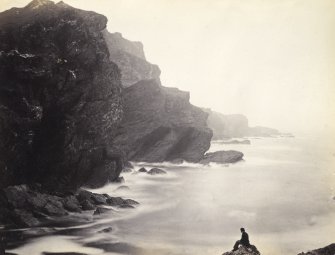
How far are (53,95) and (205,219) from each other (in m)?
13.7

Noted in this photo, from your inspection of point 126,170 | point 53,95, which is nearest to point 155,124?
point 126,170

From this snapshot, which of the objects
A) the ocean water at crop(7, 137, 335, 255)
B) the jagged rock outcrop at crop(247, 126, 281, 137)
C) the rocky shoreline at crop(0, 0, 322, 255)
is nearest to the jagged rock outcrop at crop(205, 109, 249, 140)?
the jagged rock outcrop at crop(247, 126, 281, 137)

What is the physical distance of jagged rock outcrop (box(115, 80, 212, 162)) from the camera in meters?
48.2

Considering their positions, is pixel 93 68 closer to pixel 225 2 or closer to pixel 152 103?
pixel 225 2

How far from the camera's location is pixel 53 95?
2547 cm

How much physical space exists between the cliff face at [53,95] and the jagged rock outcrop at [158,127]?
51.8ft

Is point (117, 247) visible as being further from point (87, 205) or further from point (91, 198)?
point (91, 198)

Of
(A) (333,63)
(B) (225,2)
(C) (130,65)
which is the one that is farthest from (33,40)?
(C) (130,65)

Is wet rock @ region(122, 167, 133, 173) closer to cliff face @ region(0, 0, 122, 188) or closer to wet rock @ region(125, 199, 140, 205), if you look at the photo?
cliff face @ region(0, 0, 122, 188)

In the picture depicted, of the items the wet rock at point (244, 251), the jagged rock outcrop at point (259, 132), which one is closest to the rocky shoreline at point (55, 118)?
the wet rock at point (244, 251)

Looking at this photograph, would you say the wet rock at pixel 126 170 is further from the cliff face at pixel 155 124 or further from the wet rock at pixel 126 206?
the wet rock at pixel 126 206

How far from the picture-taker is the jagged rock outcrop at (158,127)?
158 ft

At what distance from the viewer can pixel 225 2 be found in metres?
20.6

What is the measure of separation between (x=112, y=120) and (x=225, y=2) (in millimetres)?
14599
